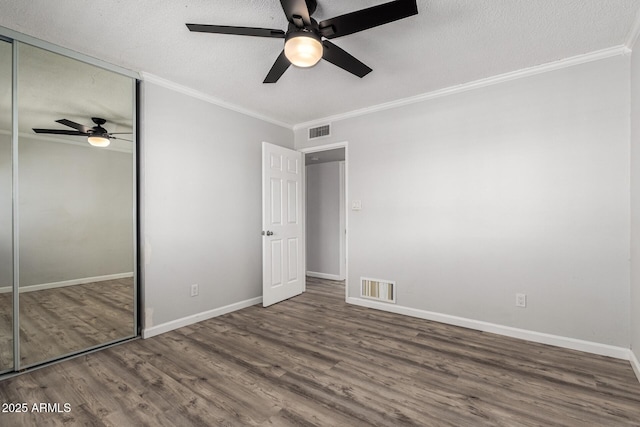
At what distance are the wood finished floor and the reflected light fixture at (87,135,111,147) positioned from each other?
180 centimetres

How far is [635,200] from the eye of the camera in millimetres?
2314

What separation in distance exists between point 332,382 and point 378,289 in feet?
5.83

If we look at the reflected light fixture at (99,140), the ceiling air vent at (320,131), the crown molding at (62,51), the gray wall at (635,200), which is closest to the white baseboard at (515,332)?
the gray wall at (635,200)

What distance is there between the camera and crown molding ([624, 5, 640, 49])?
2.12m

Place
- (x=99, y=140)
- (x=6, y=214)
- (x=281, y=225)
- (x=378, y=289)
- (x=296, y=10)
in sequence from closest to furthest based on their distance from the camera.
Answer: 1. (x=296, y=10)
2. (x=6, y=214)
3. (x=99, y=140)
4. (x=378, y=289)
5. (x=281, y=225)

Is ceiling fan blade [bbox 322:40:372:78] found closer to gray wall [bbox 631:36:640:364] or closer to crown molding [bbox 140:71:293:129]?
crown molding [bbox 140:71:293:129]

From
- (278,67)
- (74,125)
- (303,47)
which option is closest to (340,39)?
(278,67)

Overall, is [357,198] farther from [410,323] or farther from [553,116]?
[553,116]

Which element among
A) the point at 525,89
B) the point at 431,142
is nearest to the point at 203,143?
the point at 431,142

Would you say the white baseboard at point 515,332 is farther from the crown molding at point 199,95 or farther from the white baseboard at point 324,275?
the crown molding at point 199,95

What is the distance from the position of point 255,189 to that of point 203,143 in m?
0.90

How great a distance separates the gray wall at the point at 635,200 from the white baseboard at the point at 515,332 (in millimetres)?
158

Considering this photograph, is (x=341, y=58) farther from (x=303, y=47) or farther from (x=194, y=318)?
(x=194, y=318)

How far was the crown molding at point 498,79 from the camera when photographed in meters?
2.53
